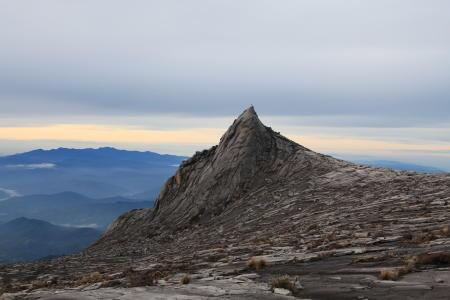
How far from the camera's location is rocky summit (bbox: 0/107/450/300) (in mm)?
17688

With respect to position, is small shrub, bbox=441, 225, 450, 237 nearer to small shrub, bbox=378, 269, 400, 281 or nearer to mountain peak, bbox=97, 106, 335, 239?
small shrub, bbox=378, 269, 400, 281

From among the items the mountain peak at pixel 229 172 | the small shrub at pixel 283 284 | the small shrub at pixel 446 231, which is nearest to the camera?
the small shrub at pixel 283 284

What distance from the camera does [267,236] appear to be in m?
35.8

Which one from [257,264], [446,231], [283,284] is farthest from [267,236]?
[283,284]

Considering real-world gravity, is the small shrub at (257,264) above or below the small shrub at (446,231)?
below

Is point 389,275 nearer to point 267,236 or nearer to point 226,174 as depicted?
point 267,236

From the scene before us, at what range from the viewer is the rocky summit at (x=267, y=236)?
58.0 feet

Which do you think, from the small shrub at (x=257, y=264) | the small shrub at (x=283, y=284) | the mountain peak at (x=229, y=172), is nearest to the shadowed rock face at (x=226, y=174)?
the mountain peak at (x=229, y=172)

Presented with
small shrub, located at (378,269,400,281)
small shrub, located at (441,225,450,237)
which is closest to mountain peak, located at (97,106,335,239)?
small shrub, located at (441,225,450,237)

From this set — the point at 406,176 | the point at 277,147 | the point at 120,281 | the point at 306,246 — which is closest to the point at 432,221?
the point at 306,246

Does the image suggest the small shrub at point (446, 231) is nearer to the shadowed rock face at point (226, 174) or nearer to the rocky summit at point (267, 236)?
the rocky summit at point (267, 236)

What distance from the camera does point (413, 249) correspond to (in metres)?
21.6

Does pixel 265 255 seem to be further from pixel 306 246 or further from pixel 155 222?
pixel 155 222

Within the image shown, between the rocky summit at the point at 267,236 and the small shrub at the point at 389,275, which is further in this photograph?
the rocky summit at the point at 267,236
